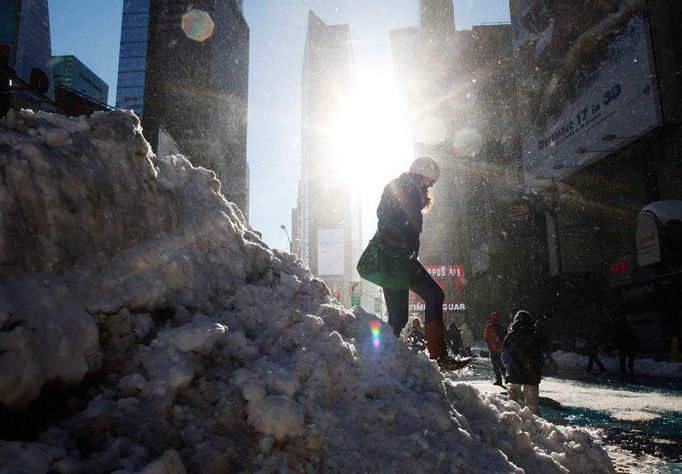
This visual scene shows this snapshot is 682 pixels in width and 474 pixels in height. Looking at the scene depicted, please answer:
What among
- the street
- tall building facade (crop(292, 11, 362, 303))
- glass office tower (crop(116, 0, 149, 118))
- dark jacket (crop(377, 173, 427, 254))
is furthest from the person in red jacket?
tall building facade (crop(292, 11, 362, 303))

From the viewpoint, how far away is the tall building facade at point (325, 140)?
161 metres

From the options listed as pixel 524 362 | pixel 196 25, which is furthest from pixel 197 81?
pixel 524 362

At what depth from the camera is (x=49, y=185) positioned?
2.16m

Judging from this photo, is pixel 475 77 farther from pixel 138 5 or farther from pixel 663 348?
pixel 138 5

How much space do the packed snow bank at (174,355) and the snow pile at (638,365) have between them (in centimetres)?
1307

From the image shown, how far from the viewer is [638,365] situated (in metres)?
14.9

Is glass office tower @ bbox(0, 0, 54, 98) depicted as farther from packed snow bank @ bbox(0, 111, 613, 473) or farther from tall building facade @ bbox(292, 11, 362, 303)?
tall building facade @ bbox(292, 11, 362, 303)

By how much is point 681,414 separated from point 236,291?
7959mm

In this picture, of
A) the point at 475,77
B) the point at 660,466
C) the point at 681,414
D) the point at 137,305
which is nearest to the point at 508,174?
the point at 475,77

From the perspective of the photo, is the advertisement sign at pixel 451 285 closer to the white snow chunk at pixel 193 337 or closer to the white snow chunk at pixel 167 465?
the white snow chunk at pixel 193 337

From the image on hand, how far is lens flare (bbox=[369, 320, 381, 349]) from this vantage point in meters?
3.04

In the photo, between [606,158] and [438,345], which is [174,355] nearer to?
[438,345]

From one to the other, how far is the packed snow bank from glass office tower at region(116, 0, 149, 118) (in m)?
106

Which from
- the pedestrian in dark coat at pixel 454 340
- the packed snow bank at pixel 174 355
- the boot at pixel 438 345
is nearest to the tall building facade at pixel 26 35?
the pedestrian in dark coat at pixel 454 340
